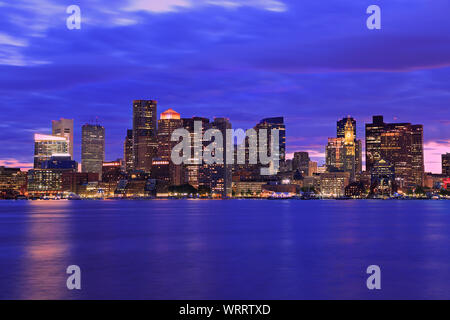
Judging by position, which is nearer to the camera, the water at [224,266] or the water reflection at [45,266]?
the water reflection at [45,266]

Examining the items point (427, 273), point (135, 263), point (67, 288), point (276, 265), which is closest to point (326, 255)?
point (276, 265)

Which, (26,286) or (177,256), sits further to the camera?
(177,256)

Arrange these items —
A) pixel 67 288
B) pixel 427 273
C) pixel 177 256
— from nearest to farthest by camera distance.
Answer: pixel 67 288
pixel 427 273
pixel 177 256

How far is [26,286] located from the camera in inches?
1486

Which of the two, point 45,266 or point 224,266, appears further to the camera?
point 224,266

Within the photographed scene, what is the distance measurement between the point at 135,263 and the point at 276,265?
12.8 metres

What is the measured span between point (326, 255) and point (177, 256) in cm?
1539

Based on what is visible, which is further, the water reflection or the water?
the water
